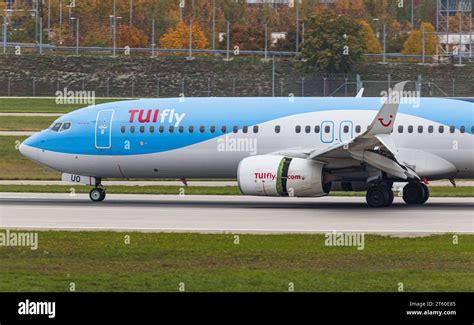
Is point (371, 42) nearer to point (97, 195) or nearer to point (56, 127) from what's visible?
point (56, 127)

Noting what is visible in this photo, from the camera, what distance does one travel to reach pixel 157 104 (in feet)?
112

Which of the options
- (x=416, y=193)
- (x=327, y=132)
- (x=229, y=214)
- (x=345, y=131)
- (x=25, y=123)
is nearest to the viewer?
(x=229, y=214)

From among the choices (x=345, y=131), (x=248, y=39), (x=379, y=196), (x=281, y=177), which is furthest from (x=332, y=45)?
(x=281, y=177)

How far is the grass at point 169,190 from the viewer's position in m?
37.4

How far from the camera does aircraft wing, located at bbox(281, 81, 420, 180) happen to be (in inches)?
1166

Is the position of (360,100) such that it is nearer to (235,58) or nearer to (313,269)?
(313,269)

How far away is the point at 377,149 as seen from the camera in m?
30.6

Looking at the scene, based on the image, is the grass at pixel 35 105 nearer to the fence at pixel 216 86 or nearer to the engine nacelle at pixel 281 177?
the fence at pixel 216 86

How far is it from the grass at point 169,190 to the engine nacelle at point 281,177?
252 inches

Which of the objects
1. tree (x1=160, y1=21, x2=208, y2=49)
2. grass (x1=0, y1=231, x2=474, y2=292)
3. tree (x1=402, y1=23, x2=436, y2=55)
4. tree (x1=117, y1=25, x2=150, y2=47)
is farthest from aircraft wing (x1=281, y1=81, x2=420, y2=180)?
tree (x1=117, y1=25, x2=150, y2=47)

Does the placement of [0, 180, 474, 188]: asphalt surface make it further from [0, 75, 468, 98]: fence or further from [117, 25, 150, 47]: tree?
[117, 25, 150, 47]: tree

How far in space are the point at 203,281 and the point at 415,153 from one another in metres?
14.7

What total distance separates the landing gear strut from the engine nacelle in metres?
3.24

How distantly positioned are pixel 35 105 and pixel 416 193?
121 feet
